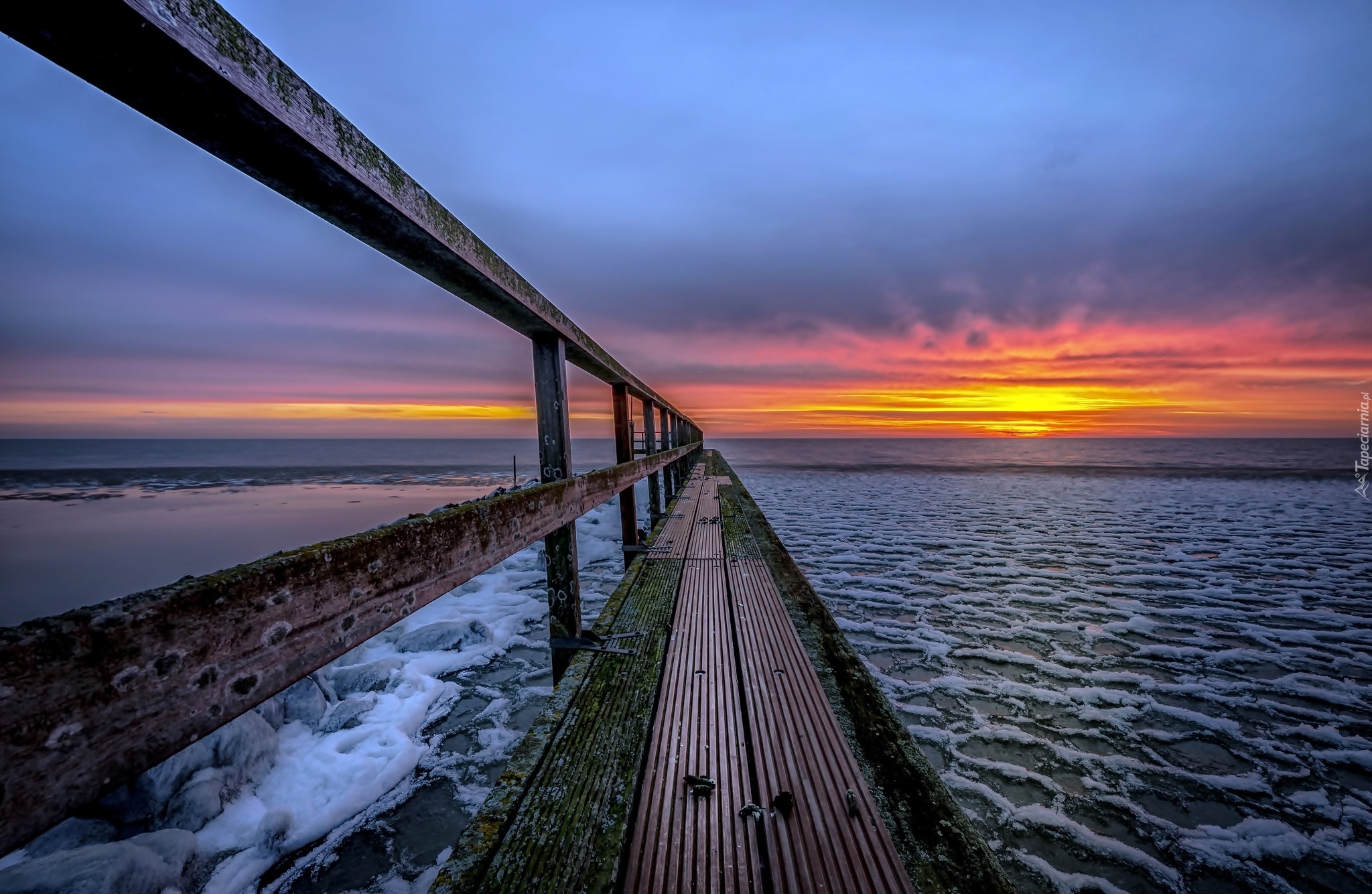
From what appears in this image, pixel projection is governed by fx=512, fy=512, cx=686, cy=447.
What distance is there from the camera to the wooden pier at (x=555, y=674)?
60 cm

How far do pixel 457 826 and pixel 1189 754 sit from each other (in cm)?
447

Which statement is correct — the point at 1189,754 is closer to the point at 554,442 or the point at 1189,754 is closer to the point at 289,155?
the point at 554,442

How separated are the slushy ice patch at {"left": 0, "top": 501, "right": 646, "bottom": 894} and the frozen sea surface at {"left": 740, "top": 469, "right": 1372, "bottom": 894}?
9.70 feet

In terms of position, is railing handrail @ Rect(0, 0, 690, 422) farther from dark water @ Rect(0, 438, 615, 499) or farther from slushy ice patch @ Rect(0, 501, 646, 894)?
dark water @ Rect(0, 438, 615, 499)

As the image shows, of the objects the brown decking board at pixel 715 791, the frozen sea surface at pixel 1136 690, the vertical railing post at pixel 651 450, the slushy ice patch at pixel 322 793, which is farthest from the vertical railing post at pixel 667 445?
the brown decking board at pixel 715 791

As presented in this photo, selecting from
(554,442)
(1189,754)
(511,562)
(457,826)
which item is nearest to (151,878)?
(457,826)

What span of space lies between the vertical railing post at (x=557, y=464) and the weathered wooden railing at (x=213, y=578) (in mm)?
929

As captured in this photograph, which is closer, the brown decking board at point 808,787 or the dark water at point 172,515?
the brown decking board at point 808,787

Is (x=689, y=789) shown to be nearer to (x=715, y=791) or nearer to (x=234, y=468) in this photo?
(x=715, y=791)

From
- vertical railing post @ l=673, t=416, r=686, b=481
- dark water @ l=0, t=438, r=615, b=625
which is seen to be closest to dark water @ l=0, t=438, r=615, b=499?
dark water @ l=0, t=438, r=615, b=625

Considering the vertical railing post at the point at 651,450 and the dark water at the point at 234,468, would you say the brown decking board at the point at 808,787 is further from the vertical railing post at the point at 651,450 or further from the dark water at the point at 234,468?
the dark water at the point at 234,468

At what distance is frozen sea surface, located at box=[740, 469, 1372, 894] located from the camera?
8.41 feet

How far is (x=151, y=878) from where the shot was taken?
2.20 meters

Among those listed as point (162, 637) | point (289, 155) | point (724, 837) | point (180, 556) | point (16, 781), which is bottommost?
point (180, 556)
